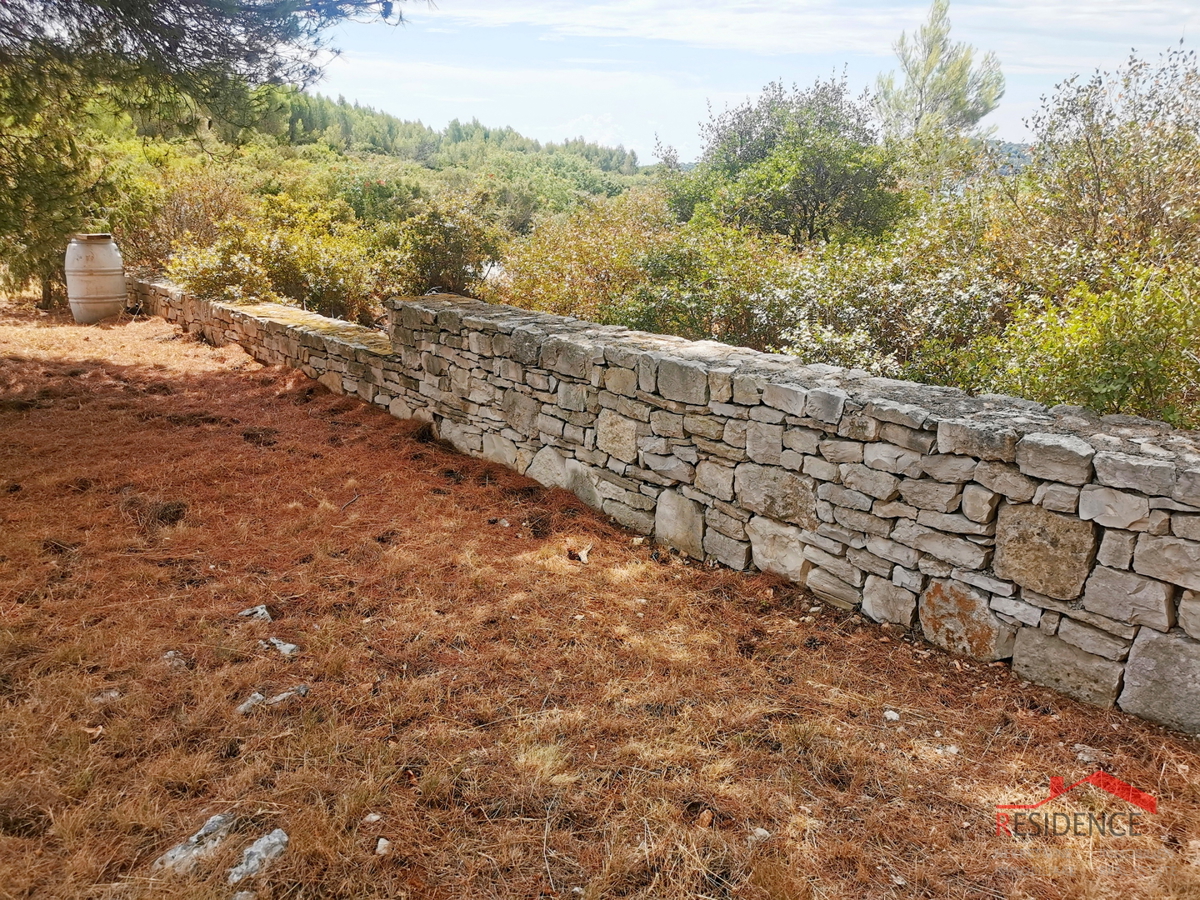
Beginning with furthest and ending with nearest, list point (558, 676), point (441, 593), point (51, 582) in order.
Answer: point (441, 593) → point (51, 582) → point (558, 676)

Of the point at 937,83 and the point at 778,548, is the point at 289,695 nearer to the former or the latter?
the point at 778,548

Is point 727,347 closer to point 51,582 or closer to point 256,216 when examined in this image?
point 51,582

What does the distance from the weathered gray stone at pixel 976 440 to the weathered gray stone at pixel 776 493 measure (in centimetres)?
73

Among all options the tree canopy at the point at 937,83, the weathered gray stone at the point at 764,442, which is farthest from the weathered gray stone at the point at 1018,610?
the tree canopy at the point at 937,83

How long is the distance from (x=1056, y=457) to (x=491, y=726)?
8.06ft

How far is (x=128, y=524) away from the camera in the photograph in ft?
13.3

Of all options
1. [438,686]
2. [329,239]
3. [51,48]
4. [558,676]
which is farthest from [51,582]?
[329,239]

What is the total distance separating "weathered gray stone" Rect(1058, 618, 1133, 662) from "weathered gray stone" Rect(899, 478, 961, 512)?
2.04 feet

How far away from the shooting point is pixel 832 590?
139 inches

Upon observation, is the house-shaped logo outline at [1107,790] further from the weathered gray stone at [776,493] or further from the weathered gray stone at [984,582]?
the weathered gray stone at [776,493]

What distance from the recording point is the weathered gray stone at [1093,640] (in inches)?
103

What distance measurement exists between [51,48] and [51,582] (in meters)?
4.33

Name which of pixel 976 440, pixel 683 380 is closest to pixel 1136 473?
pixel 976 440

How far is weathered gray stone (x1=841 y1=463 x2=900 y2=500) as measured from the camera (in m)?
3.17
